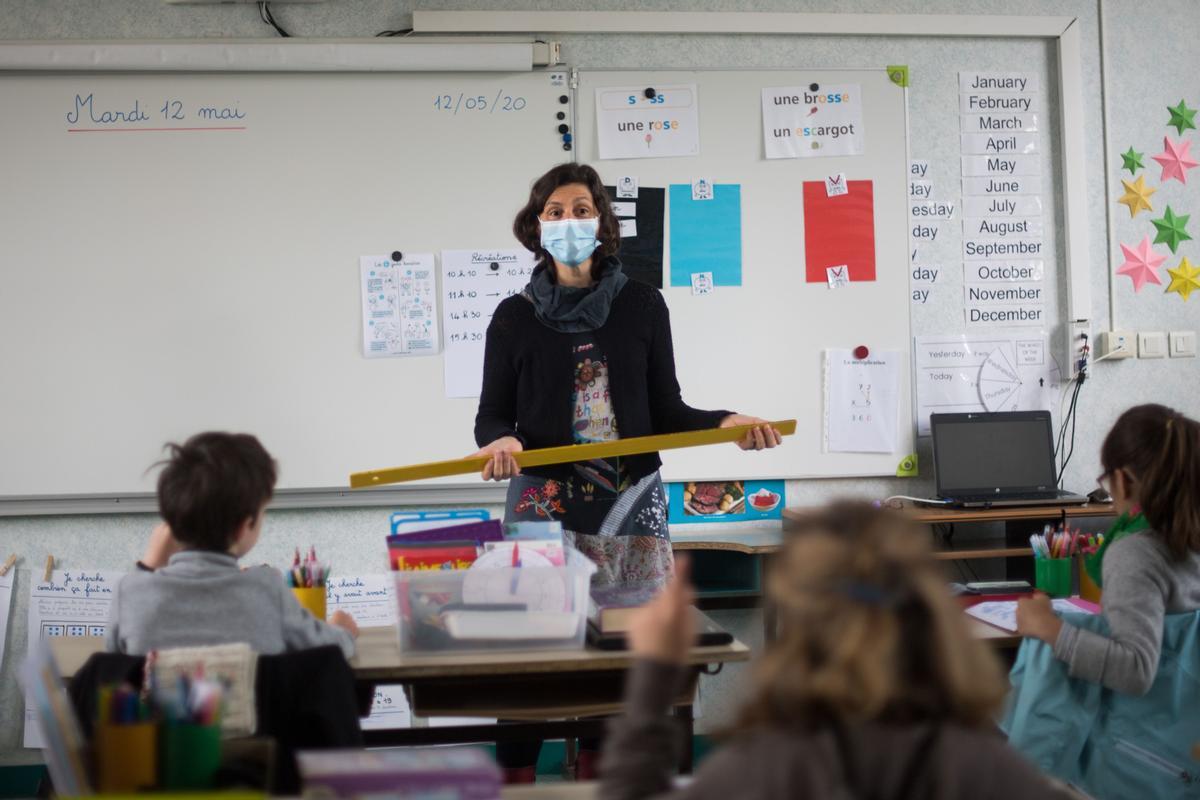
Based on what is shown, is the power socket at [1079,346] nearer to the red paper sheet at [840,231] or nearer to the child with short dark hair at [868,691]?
the red paper sheet at [840,231]

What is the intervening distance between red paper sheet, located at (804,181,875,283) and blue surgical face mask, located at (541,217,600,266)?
1416 mm

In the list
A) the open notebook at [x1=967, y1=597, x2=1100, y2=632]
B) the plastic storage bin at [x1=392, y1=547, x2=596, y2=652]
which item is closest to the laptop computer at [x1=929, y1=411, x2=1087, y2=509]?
the open notebook at [x1=967, y1=597, x2=1100, y2=632]

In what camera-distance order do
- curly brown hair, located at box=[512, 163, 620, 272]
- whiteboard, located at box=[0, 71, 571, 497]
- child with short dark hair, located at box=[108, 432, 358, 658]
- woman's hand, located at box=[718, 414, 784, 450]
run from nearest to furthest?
child with short dark hair, located at box=[108, 432, 358, 658]
woman's hand, located at box=[718, 414, 784, 450]
curly brown hair, located at box=[512, 163, 620, 272]
whiteboard, located at box=[0, 71, 571, 497]

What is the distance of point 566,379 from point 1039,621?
1.07 metres

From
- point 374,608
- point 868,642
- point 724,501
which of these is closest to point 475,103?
point 724,501

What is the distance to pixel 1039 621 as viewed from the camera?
71.9 inches

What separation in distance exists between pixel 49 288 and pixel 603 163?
1.84m

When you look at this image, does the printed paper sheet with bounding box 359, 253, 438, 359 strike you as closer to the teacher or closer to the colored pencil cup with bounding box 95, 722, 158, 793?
the teacher

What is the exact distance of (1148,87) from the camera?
12.9ft

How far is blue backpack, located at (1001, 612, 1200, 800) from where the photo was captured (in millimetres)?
1827

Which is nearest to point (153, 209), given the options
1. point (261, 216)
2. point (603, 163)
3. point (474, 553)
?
point (261, 216)

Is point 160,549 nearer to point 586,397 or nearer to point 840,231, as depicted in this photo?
point 586,397

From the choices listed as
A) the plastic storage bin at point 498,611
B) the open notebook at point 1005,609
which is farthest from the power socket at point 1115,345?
the plastic storage bin at point 498,611

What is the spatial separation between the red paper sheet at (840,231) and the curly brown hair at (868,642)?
9.63 ft
